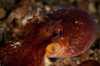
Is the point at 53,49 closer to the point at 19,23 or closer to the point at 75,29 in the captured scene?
the point at 75,29

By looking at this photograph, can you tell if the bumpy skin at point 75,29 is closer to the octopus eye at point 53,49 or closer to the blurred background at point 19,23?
the octopus eye at point 53,49

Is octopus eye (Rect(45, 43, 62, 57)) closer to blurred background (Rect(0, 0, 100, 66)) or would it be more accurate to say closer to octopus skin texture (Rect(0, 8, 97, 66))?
octopus skin texture (Rect(0, 8, 97, 66))

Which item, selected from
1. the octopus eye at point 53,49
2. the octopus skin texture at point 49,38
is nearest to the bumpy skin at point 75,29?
the octopus skin texture at point 49,38

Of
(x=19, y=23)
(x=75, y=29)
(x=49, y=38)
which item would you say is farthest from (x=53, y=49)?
(x=19, y=23)

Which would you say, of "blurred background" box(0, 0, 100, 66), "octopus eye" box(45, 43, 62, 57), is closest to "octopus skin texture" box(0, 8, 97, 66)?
"octopus eye" box(45, 43, 62, 57)

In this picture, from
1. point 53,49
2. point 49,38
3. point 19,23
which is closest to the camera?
point 49,38

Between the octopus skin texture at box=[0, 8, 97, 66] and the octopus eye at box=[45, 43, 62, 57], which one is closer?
the octopus skin texture at box=[0, 8, 97, 66]

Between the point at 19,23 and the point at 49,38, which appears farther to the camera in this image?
the point at 19,23

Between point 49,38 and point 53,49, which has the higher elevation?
point 49,38
